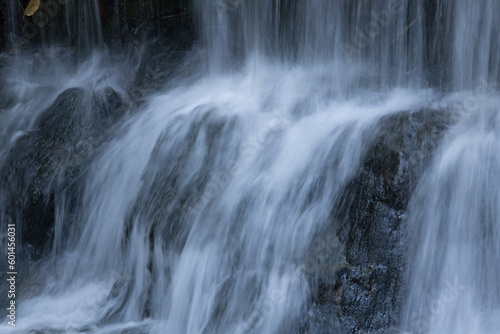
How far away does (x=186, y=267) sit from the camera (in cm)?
456

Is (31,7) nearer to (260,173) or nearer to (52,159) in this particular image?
(52,159)

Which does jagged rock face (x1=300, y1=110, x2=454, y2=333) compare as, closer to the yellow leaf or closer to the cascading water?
the cascading water

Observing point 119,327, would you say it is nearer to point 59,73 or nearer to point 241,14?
point 241,14

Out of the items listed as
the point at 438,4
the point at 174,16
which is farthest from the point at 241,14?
the point at 438,4

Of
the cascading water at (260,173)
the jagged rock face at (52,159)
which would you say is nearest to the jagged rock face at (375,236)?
the cascading water at (260,173)

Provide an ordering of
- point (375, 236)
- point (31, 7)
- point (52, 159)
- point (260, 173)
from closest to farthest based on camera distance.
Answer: point (375, 236)
point (260, 173)
point (52, 159)
point (31, 7)

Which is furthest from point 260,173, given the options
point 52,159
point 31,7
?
point 31,7

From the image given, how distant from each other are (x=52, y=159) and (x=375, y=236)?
3.15 meters

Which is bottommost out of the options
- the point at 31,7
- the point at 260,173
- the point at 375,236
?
the point at 375,236

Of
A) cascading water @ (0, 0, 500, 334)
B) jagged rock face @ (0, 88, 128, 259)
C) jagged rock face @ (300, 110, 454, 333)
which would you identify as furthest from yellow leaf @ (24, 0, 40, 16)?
jagged rock face @ (300, 110, 454, 333)

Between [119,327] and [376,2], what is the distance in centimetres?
336

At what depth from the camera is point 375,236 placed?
4.08 metres

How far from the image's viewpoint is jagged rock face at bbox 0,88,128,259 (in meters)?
5.75

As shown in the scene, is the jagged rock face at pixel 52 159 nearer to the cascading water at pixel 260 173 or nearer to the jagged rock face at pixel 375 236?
the cascading water at pixel 260 173
